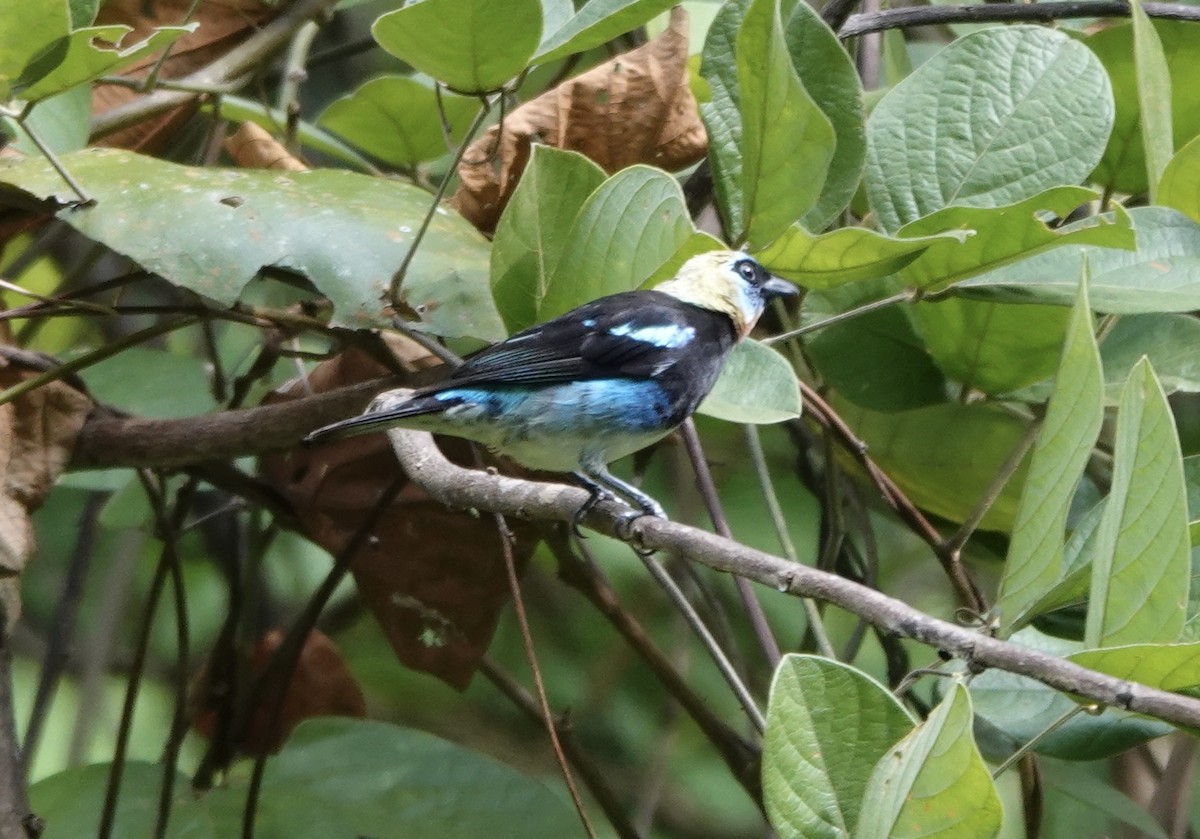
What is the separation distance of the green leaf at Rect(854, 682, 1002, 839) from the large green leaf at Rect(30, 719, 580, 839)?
39.1 inches

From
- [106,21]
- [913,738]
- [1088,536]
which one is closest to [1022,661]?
[913,738]

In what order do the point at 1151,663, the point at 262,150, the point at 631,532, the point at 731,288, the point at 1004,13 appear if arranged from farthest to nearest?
the point at 731,288 < the point at 262,150 < the point at 1004,13 < the point at 631,532 < the point at 1151,663

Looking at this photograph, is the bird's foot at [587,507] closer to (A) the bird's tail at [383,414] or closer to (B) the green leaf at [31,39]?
(A) the bird's tail at [383,414]

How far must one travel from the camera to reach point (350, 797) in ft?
7.11

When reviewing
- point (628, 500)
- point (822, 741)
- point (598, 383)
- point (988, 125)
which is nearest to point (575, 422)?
point (598, 383)

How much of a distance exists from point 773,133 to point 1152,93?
1.75 feet

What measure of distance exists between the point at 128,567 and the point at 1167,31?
2869 millimetres

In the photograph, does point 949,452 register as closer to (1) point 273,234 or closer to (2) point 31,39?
(1) point 273,234

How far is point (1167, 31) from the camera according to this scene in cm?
214

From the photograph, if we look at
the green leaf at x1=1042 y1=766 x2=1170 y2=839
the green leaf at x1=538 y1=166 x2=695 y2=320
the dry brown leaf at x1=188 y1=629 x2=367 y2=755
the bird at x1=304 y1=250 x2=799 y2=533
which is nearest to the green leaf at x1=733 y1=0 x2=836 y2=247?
the green leaf at x1=538 y1=166 x2=695 y2=320

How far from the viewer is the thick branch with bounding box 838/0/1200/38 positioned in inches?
79.1

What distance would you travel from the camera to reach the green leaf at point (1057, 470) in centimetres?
124

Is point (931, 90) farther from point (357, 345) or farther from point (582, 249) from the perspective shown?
point (357, 345)

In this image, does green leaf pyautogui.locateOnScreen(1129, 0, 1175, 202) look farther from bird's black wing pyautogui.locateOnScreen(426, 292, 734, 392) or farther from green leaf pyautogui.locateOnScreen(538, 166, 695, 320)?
bird's black wing pyautogui.locateOnScreen(426, 292, 734, 392)
